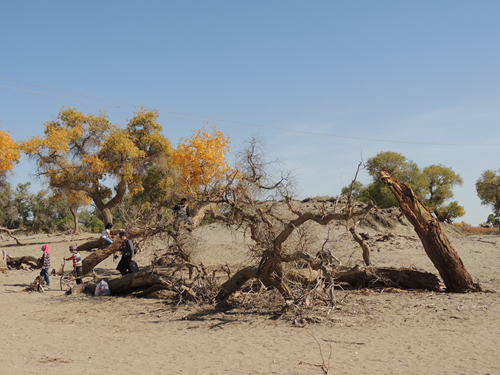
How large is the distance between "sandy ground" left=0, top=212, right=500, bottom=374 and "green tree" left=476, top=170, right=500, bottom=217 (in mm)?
33053

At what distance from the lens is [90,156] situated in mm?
24703

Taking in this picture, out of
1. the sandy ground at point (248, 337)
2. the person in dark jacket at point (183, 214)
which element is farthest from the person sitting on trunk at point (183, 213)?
the sandy ground at point (248, 337)

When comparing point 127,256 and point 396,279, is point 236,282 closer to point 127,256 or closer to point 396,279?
point 127,256

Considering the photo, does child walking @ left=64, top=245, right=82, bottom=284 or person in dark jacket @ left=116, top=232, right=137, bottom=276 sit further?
child walking @ left=64, top=245, right=82, bottom=284

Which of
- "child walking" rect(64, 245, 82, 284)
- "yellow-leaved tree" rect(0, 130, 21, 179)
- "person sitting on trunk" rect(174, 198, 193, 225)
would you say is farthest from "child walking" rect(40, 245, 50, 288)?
"yellow-leaved tree" rect(0, 130, 21, 179)

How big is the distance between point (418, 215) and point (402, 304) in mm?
2633

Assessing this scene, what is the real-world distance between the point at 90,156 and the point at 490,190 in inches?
1392

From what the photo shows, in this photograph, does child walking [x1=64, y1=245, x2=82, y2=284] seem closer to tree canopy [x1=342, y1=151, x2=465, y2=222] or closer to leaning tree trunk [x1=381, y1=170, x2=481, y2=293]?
leaning tree trunk [x1=381, y1=170, x2=481, y2=293]

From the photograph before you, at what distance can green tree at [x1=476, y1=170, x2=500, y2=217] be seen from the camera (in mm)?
39719

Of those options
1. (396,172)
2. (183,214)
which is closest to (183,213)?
(183,214)

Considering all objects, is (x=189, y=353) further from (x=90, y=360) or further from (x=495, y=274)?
(x=495, y=274)

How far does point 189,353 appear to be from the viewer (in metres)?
6.35

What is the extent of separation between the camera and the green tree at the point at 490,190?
3972 cm

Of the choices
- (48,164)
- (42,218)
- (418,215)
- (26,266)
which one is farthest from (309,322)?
(42,218)
